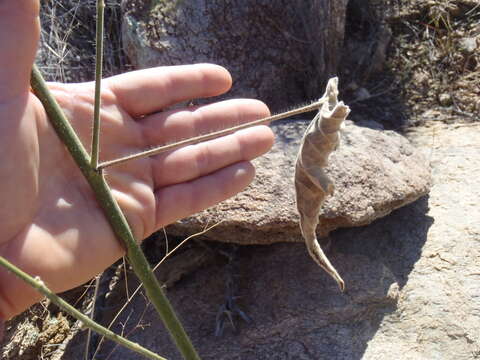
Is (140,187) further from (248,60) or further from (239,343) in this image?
(248,60)

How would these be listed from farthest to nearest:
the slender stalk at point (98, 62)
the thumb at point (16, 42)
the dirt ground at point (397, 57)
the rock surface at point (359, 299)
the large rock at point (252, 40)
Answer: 1. the dirt ground at point (397, 57)
2. the large rock at point (252, 40)
3. the rock surface at point (359, 299)
4. the thumb at point (16, 42)
5. the slender stalk at point (98, 62)

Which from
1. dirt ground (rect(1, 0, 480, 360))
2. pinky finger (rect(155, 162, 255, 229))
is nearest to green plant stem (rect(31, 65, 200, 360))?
pinky finger (rect(155, 162, 255, 229))

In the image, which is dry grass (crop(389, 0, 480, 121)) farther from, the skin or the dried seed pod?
the dried seed pod

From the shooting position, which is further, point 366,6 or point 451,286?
point 366,6

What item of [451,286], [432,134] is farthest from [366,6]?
[451,286]

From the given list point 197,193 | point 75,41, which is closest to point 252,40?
point 75,41

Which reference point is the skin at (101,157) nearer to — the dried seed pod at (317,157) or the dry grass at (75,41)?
the dried seed pod at (317,157)

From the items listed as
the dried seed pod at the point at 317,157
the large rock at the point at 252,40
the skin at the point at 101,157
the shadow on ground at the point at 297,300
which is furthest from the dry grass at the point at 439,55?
the dried seed pod at the point at 317,157
